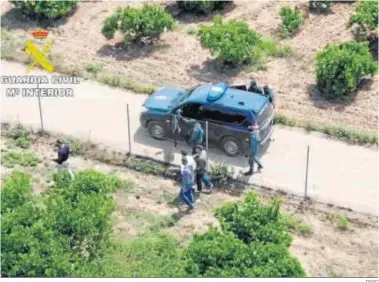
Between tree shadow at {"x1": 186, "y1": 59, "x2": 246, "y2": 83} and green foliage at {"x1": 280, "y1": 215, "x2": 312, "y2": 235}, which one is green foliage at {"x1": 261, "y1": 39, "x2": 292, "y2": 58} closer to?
tree shadow at {"x1": 186, "y1": 59, "x2": 246, "y2": 83}

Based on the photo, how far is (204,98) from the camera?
23.6 meters

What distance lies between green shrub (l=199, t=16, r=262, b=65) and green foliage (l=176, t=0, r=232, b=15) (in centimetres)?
262

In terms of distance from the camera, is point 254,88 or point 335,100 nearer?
point 254,88

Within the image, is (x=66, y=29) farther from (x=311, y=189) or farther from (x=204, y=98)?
(x=311, y=189)

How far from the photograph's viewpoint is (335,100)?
26297mm

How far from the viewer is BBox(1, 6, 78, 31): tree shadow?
3069cm

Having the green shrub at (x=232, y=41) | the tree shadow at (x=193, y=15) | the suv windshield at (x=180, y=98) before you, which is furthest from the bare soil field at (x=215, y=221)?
the tree shadow at (x=193, y=15)

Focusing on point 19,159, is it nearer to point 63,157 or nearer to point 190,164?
point 63,157

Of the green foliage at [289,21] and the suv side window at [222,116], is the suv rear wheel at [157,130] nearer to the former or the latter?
the suv side window at [222,116]

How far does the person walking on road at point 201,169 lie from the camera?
22.3 metres

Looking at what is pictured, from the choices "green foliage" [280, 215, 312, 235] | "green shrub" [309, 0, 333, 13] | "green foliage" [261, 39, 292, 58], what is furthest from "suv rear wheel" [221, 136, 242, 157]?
"green shrub" [309, 0, 333, 13]

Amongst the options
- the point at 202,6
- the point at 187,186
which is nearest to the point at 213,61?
the point at 202,6

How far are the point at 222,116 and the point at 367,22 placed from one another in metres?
6.83

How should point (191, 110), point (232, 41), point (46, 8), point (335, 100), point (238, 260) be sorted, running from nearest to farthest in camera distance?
point (238, 260) → point (191, 110) → point (335, 100) → point (232, 41) → point (46, 8)
